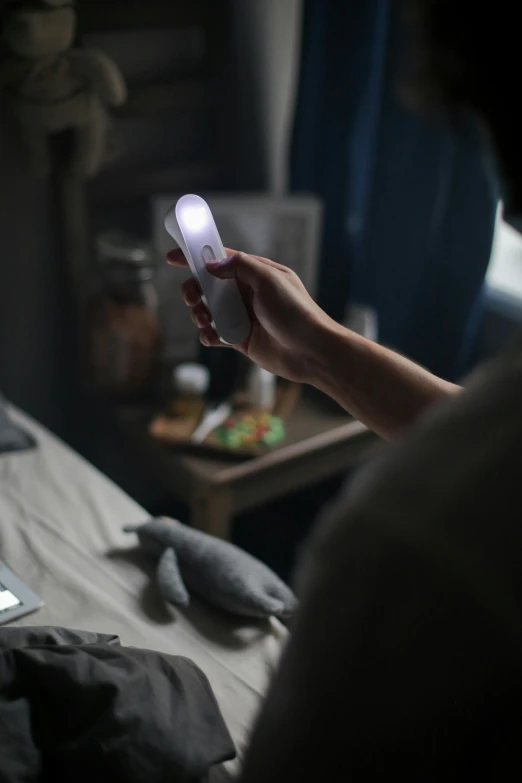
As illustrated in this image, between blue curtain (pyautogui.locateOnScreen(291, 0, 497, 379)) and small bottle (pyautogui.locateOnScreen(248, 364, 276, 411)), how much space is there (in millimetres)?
319

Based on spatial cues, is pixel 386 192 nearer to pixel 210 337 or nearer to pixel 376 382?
pixel 210 337

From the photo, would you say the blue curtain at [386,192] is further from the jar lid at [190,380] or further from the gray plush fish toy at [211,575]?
the gray plush fish toy at [211,575]

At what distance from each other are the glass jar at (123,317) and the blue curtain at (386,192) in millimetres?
427

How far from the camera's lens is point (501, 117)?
1.27 feet

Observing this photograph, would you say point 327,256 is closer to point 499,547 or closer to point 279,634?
point 279,634

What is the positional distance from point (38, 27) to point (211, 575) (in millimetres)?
897

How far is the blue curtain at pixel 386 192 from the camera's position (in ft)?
5.17

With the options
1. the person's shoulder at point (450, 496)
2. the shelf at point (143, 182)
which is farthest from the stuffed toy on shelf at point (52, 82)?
the person's shoulder at point (450, 496)

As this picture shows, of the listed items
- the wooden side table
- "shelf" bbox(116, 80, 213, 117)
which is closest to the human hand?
the wooden side table

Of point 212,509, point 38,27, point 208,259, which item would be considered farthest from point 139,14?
point 212,509

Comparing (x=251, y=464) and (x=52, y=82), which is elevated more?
(x=52, y=82)

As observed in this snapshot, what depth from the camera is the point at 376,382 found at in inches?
34.1

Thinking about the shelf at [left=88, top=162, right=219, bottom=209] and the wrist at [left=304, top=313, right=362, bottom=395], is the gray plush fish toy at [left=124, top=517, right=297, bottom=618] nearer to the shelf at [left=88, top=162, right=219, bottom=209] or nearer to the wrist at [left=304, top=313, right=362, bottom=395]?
the wrist at [left=304, top=313, right=362, bottom=395]

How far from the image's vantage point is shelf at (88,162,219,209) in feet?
5.32
